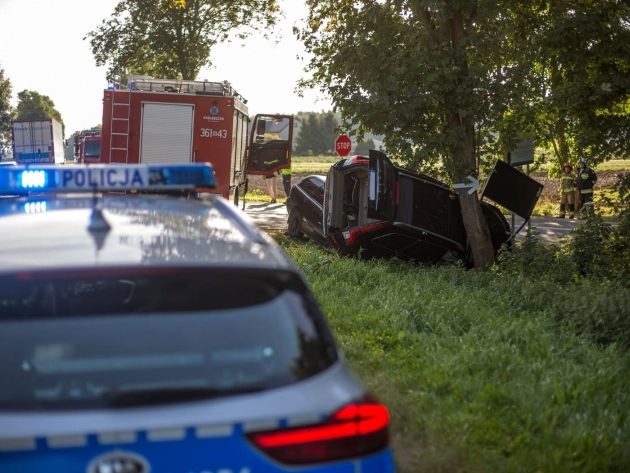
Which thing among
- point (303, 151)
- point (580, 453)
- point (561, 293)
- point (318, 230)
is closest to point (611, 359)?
point (580, 453)

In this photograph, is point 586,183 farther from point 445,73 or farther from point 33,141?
point 33,141

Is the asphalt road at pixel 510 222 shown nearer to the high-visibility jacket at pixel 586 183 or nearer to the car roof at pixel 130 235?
the high-visibility jacket at pixel 586 183

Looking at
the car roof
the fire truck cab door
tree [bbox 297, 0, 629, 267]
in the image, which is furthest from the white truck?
the car roof

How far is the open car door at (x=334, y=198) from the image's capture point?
1349 cm

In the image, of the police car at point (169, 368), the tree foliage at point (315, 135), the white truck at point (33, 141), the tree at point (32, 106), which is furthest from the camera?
the tree foliage at point (315, 135)

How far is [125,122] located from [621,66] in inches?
406

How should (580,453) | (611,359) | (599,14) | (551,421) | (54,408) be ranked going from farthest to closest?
(599,14) < (611,359) < (551,421) < (580,453) < (54,408)

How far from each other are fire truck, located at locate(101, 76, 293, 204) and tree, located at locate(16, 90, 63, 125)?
104 meters

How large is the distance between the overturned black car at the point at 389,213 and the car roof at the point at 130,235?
892cm

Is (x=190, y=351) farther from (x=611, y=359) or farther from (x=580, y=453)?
(x=611, y=359)

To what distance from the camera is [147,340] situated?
2.48 metres

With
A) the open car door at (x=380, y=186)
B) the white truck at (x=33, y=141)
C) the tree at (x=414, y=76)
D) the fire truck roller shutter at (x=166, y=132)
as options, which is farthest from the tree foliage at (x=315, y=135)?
the open car door at (x=380, y=186)

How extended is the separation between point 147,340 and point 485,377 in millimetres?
3859

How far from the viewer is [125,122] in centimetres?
1912
